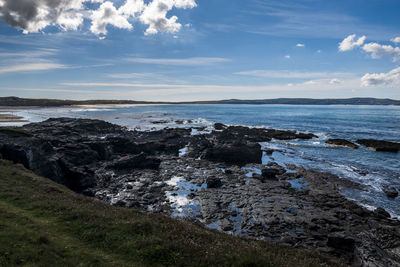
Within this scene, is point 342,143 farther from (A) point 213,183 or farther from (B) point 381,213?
(A) point 213,183

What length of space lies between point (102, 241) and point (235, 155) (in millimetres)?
33187

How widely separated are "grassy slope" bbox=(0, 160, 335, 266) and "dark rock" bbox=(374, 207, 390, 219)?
1302 cm

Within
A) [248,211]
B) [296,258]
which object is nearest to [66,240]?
[296,258]

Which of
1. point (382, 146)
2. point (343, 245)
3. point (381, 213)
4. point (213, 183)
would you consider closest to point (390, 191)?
point (381, 213)

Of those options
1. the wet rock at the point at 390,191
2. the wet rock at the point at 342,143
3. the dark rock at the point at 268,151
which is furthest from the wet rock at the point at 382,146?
the wet rock at the point at 390,191

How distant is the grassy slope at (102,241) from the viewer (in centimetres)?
1050

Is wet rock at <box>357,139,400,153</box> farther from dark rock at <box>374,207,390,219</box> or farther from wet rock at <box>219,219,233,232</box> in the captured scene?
wet rock at <box>219,219,233,232</box>

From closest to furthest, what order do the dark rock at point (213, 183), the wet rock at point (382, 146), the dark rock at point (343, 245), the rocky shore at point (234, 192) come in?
the dark rock at point (343, 245), the rocky shore at point (234, 192), the dark rock at point (213, 183), the wet rock at point (382, 146)

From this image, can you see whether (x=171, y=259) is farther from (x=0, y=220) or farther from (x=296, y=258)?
(x=0, y=220)

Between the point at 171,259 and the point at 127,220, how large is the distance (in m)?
5.14

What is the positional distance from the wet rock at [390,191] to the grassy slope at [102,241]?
66.2 feet

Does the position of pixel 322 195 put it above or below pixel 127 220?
below

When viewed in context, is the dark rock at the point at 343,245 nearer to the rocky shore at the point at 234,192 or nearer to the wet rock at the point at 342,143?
the rocky shore at the point at 234,192

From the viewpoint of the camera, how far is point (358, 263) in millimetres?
15555
